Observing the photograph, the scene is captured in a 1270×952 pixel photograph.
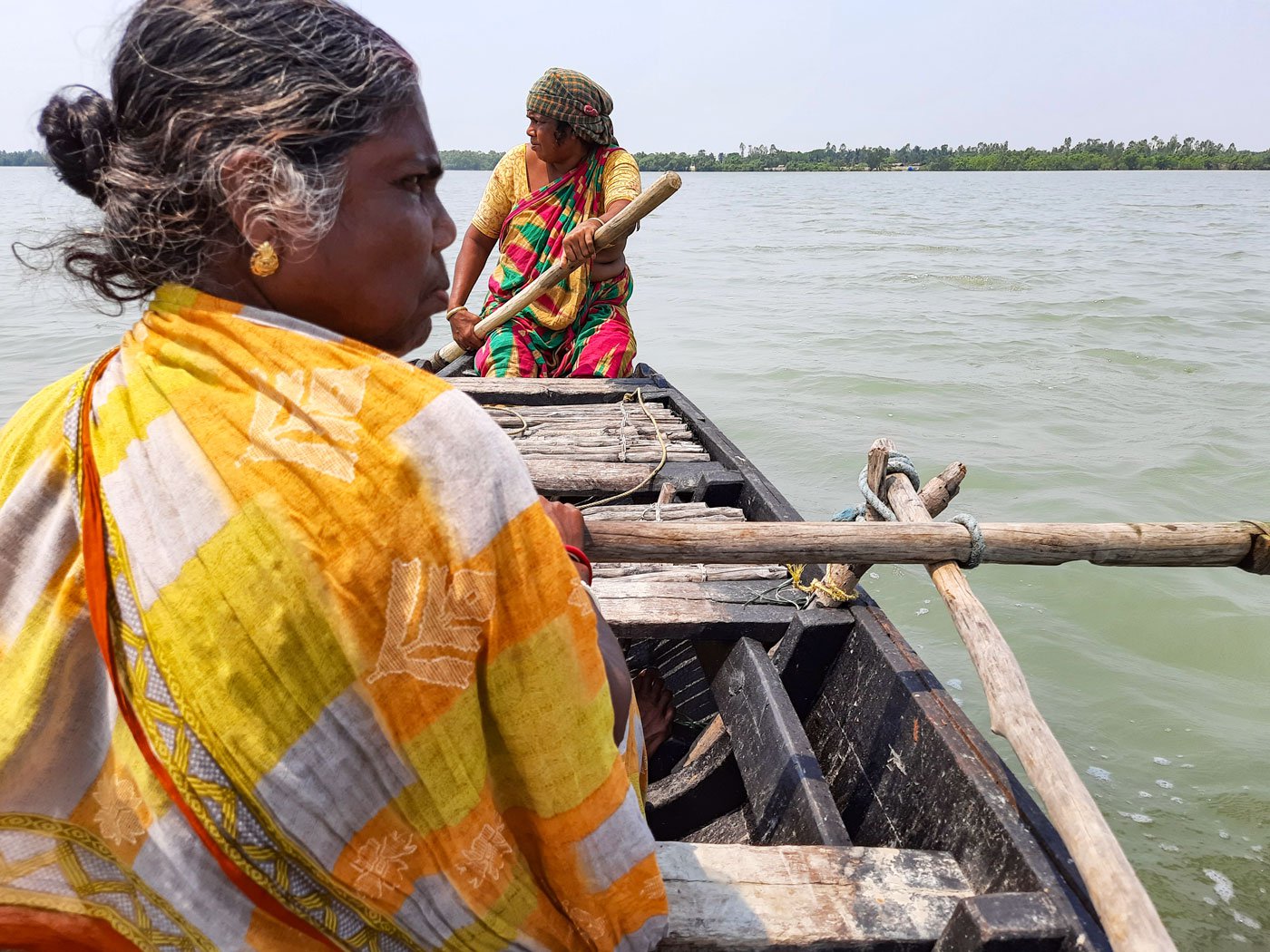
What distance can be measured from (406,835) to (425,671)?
193mm

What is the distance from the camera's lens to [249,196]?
88cm

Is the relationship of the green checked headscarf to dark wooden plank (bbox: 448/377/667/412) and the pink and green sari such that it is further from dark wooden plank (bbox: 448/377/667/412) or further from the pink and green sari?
dark wooden plank (bbox: 448/377/667/412)

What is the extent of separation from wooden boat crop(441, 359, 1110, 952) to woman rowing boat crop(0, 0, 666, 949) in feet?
1.74

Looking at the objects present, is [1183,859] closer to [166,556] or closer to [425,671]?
[425,671]

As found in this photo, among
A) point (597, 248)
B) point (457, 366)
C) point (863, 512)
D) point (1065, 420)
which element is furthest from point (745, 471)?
point (1065, 420)

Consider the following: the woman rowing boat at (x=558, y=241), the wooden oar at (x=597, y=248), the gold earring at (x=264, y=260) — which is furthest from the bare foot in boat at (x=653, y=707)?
the woman rowing boat at (x=558, y=241)

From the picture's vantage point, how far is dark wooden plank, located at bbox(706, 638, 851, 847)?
A: 1.65 meters

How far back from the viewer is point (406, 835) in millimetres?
938

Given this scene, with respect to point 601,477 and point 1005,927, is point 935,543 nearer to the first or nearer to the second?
point 1005,927

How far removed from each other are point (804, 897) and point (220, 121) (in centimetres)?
123

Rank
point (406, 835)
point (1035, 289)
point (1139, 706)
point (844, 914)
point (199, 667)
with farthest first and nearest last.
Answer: point (1035, 289), point (1139, 706), point (844, 914), point (406, 835), point (199, 667)

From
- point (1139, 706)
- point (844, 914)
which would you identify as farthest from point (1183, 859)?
point (844, 914)

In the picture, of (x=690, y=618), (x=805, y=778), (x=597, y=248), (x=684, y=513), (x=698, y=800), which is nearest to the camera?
(x=805, y=778)

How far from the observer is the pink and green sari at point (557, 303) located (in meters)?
4.14
